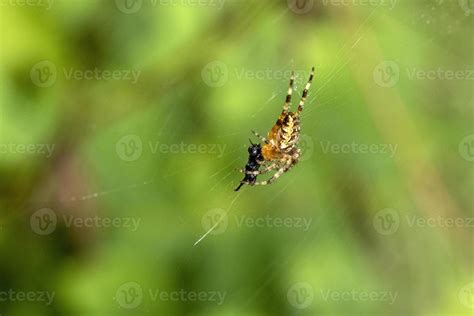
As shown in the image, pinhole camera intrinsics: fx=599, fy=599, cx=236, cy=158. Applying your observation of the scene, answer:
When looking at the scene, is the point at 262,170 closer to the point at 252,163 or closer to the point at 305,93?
the point at 252,163

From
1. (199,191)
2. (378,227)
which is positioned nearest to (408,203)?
(378,227)

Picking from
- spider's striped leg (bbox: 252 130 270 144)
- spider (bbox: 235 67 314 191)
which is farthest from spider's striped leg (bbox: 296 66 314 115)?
spider's striped leg (bbox: 252 130 270 144)

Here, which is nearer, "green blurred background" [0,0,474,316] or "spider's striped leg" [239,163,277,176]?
"green blurred background" [0,0,474,316]

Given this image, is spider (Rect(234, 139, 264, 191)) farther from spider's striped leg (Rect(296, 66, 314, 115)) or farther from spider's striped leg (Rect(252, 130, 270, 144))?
spider's striped leg (Rect(296, 66, 314, 115))

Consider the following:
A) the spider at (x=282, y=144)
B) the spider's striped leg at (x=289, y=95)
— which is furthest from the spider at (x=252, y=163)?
the spider's striped leg at (x=289, y=95)

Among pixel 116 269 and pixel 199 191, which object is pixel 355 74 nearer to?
pixel 199 191
